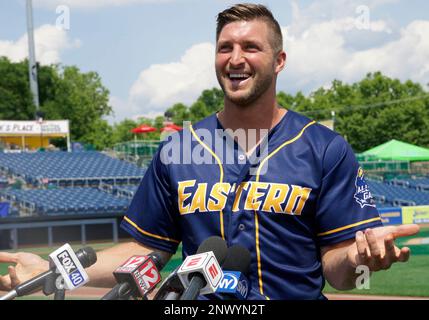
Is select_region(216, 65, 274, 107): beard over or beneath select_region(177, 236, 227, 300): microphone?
over

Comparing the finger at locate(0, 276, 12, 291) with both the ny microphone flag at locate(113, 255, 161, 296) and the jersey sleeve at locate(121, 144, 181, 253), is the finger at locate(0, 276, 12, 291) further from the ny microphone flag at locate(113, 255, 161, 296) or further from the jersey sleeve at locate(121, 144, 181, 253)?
the ny microphone flag at locate(113, 255, 161, 296)

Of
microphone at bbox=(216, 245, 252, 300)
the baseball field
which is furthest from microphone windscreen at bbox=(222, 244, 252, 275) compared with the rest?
the baseball field

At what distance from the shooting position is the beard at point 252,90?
3.02 m

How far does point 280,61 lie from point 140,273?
140 cm

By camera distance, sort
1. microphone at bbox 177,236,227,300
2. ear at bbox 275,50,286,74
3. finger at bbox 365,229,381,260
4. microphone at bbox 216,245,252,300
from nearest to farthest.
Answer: microphone at bbox 177,236,227,300 → finger at bbox 365,229,381,260 → microphone at bbox 216,245,252,300 → ear at bbox 275,50,286,74

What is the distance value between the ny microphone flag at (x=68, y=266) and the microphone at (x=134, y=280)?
135 mm

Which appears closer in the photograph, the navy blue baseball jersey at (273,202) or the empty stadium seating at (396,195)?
the navy blue baseball jersey at (273,202)

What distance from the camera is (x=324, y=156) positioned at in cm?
301

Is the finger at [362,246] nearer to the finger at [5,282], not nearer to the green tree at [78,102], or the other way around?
the finger at [5,282]

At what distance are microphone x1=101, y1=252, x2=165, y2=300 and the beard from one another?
3.30 feet

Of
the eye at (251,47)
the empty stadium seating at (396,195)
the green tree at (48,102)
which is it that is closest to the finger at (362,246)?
the eye at (251,47)

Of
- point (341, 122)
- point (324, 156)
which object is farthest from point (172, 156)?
point (341, 122)

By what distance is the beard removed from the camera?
119 inches
